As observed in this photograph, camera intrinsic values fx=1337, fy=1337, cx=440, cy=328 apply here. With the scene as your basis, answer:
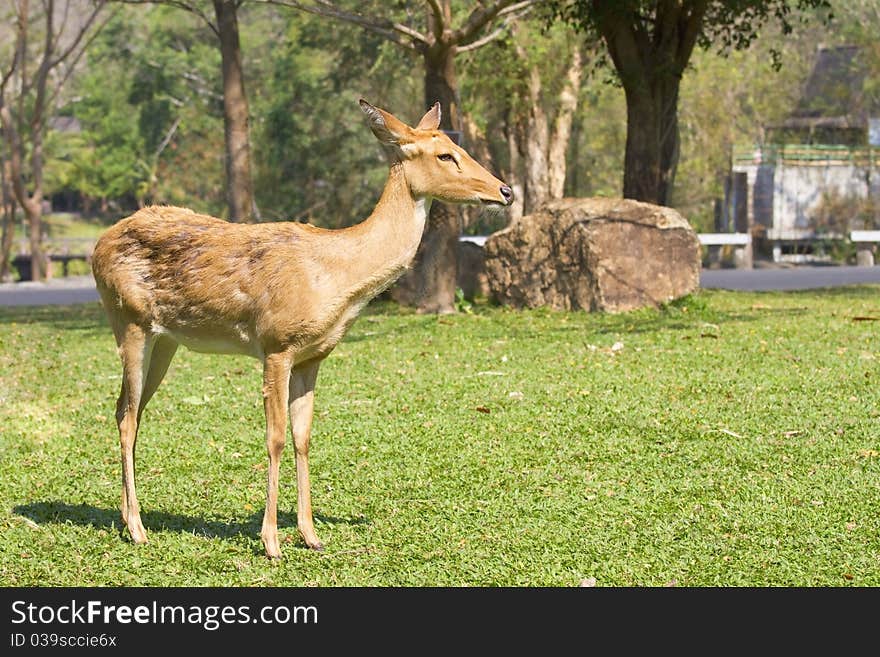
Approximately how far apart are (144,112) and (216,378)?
156 feet

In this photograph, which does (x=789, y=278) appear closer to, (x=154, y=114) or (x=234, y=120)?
(x=234, y=120)

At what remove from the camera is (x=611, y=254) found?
15.8m

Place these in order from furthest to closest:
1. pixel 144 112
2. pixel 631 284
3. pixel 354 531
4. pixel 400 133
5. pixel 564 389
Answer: pixel 144 112
pixel 631 284
pixel 564 389
pixel 354 531
pixel 400 133

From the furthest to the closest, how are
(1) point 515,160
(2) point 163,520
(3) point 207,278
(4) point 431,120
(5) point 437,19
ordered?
(1) point 515,160 < (5) point 437,19 < (2) point 163,520 < (4) point 431,120 < (3) point 207,278

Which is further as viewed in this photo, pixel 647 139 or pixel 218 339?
pixel 647 139

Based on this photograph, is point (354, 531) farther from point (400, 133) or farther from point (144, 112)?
point (144, 112)

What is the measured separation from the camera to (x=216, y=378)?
1174cm

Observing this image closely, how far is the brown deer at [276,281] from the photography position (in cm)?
621

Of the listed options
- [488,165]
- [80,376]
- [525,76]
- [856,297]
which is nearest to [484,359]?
[80,376]

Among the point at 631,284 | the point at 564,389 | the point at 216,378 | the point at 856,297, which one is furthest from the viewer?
the point at 856,297

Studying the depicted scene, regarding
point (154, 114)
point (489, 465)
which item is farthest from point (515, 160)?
point (489, 465)

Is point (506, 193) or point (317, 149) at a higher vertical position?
point (317, 149)

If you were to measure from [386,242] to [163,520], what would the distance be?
2038mm

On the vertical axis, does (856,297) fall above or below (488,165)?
below
